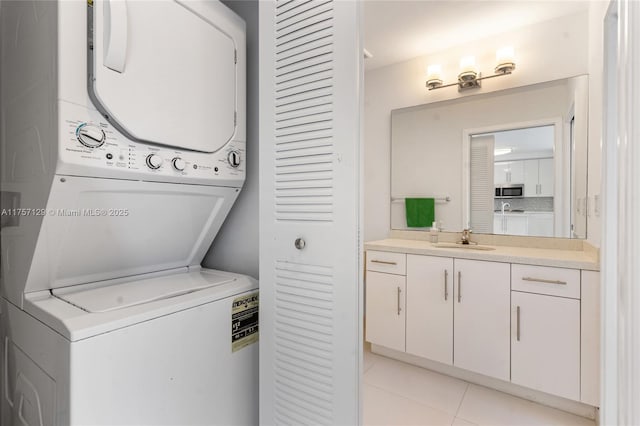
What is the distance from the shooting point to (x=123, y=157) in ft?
3.23

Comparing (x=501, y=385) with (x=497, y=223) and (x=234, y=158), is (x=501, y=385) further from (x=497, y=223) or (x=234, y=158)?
(x=234, y=158)

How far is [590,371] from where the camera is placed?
71.8 inches

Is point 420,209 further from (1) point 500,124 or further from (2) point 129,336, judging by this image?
(2) point 129,336

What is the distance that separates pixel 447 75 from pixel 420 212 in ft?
4.19

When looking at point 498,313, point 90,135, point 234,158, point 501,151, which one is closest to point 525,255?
point 498,313

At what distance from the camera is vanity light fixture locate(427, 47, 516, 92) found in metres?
2.56

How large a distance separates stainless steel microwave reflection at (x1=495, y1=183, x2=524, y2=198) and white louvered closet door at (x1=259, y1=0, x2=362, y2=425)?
7.22 feet

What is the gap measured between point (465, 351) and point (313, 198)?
1.84 metres

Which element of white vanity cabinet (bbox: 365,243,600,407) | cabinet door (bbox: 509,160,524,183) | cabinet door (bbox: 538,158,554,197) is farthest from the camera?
cabinet door (bbox: 509,160,524,183)

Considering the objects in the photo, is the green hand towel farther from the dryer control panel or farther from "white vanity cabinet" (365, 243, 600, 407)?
the dryer control panel

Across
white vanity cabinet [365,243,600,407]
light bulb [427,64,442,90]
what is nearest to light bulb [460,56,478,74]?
light bulb [427,64,442,90]

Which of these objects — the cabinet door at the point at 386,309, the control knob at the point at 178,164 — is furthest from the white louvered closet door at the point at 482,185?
the control knob at the point at 178,164

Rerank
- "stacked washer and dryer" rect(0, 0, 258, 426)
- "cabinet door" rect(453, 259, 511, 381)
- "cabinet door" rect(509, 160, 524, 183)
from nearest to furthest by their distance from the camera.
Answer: "stacked washer and dryer" rect(0, 0, 258, 426) → "cabinet door" rect(453, 259, 511, 381) → "cabinet door" rect(509, 160, 524, 183)

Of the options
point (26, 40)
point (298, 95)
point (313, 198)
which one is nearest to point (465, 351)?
point (313, 198)
